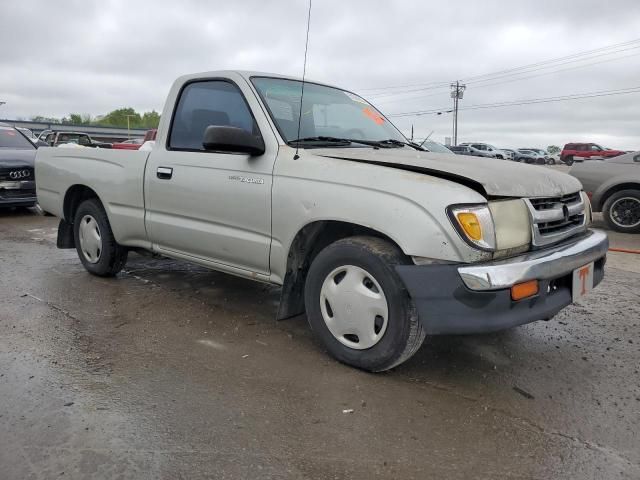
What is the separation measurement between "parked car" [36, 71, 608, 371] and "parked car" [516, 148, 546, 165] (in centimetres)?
4502

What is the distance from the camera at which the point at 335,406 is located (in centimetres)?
271

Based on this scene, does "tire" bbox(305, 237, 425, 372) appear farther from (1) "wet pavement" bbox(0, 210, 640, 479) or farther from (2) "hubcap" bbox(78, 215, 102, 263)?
(2) "hubcap" bbox(78, 215, 102, 263)

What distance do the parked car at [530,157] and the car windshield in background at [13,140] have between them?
138 ft

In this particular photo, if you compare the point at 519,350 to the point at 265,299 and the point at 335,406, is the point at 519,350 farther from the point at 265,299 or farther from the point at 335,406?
the point at 265,299

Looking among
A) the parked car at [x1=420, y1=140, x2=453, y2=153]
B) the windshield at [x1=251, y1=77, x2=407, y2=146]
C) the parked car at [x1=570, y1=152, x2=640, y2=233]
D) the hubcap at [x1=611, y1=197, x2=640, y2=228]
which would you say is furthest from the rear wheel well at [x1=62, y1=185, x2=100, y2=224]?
the hubcap at [x1=611, y1=197, x2=640, y2=228]

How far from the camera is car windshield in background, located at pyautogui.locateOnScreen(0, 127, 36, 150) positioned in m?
9.90

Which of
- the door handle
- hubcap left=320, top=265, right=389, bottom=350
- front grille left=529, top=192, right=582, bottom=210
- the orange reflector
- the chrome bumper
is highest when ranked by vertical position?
the door handle

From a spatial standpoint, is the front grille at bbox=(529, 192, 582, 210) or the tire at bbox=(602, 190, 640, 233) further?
the tire at bbox=(602, 190, 640, 233)

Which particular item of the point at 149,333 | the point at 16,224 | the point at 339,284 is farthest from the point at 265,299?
the point at 16,224

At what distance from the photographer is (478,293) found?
2568 millimetres

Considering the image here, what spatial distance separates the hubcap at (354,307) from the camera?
291 cm

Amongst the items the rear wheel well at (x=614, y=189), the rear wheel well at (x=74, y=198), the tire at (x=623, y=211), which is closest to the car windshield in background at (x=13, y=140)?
the rear wheel well at (x=74, y=198)

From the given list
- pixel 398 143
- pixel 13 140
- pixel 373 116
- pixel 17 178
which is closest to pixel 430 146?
pixel 373 116

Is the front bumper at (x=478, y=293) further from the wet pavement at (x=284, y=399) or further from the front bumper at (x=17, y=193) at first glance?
the front bumper at (x=17, y=193)
